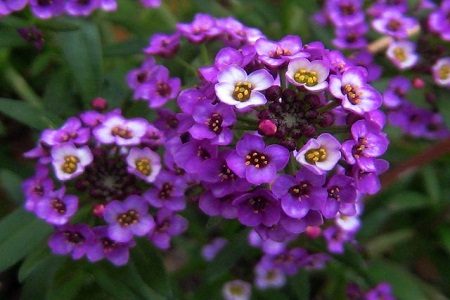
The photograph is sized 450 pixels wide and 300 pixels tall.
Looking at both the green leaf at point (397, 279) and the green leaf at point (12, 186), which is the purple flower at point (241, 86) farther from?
the green leaf at point (397, 279)

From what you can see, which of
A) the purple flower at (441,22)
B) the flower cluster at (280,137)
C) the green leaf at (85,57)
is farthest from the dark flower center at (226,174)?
the purple flower at (441,22)

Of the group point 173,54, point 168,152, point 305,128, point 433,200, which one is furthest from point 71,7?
point 433,200

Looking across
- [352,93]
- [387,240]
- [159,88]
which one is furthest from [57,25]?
[387,240]

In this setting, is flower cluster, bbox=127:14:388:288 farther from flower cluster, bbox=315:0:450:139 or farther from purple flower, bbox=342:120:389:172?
flower cluster, bbox=315:0:450:139

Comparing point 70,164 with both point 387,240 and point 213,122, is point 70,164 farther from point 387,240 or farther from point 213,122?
point 387,240

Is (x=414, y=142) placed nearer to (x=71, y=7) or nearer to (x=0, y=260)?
(x=71, y=7)

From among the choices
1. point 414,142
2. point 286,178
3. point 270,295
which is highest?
point 286,178

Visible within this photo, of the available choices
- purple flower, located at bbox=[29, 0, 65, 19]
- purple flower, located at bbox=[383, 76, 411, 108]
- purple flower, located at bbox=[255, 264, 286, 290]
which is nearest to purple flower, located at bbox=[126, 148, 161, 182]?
purple flower, located at bbox=[29, 0, 65, 19]
